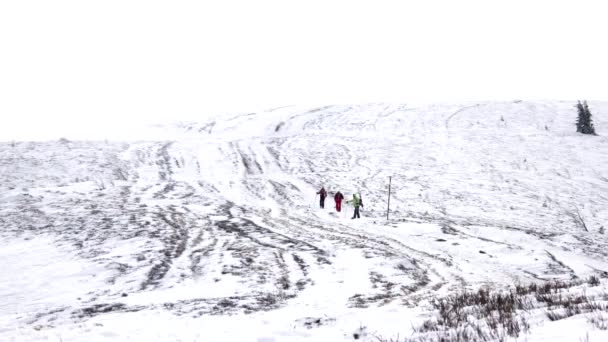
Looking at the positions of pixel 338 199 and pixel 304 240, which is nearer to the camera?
pixel 304 240

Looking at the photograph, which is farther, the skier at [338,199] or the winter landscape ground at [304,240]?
the skier at [338,199]

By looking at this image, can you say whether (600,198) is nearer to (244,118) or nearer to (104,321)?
(104,321)

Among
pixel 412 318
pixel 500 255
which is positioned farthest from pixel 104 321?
pixel 500 255

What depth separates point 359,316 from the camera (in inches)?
295

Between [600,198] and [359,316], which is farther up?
[359,316]

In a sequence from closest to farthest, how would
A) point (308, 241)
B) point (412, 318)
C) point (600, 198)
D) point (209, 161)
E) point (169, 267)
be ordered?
1. point (412, 318)
2. point (169, 267)
3. point (308, 241)
4. point (600, 198)
5. point (209, 161)

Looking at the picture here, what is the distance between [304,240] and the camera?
54.3 ft

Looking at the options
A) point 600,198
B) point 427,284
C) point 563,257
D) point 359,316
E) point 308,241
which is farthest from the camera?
point 600,198

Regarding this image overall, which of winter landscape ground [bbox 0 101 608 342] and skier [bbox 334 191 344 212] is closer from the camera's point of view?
winter landscape ground [bbox 0 101 608 342]

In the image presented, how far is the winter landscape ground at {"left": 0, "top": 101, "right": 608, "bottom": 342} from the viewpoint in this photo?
7.10 metres

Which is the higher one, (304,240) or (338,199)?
(304,240)

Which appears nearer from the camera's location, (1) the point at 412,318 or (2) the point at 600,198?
(1) the point at 412,318

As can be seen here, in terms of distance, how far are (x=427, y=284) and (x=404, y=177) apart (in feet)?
77.7

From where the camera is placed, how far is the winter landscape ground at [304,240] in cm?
710
